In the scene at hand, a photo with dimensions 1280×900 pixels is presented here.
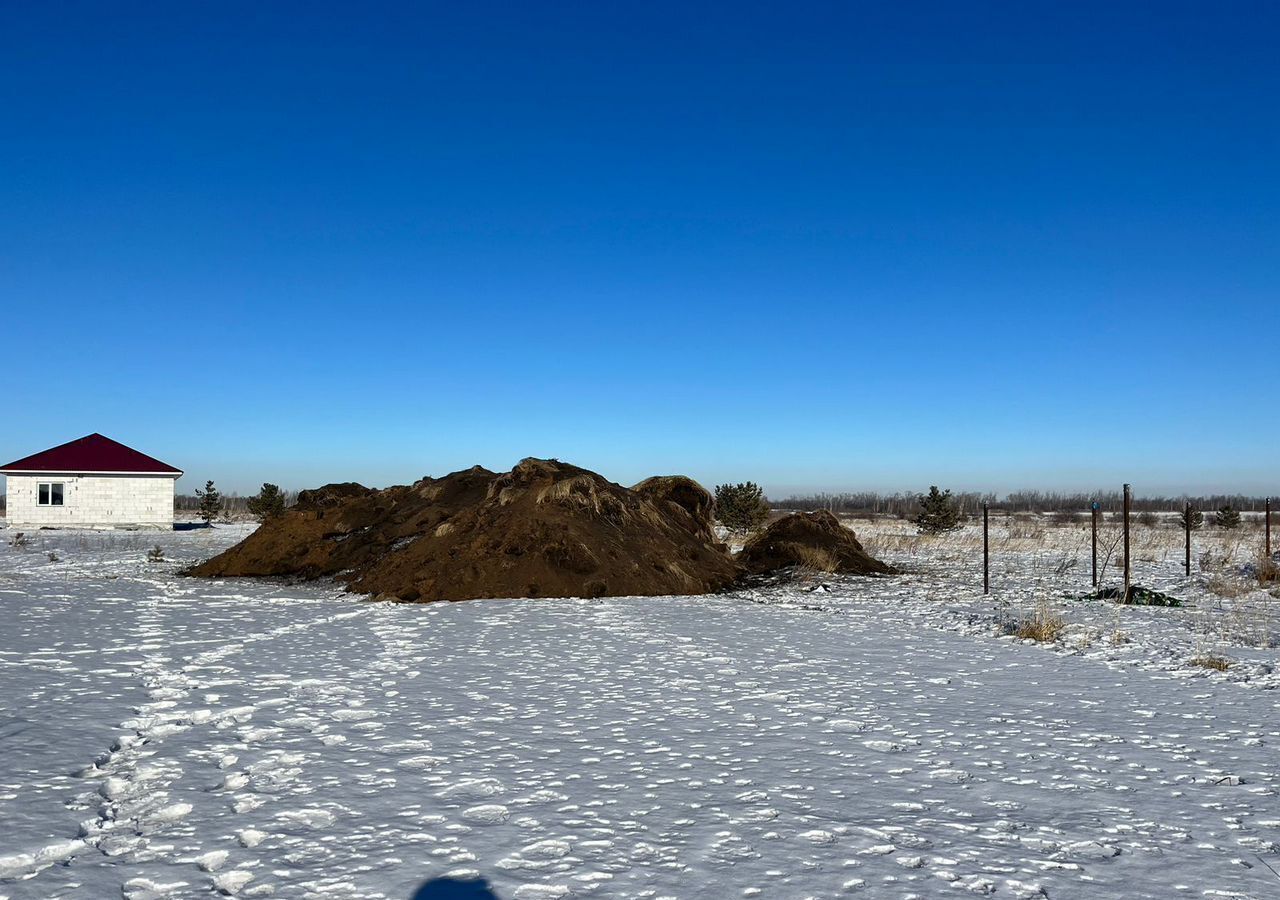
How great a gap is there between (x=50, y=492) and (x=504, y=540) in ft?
103

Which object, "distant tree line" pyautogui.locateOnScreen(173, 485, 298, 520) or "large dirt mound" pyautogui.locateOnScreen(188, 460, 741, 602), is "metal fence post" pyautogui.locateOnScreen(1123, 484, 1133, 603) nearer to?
"large dirt mound" pyautogui.locateOnScreen(188, 460, 741, 602)

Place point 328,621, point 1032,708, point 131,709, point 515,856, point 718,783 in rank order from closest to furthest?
point 515,856, point 718,783, point 131,709, point 1032,708, point 328,621

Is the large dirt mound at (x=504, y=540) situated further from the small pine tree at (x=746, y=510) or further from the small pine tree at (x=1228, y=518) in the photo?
the small pine tree at (x=1228, y=518)

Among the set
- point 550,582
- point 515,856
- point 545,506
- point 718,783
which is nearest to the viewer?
point 515,856

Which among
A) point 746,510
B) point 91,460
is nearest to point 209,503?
point 91,460

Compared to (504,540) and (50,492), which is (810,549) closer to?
(504,540)

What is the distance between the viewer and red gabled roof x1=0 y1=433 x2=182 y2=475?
125 feet

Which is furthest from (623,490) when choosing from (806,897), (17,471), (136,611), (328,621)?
(17,471)

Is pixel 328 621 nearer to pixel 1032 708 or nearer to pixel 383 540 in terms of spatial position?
pixel 383 540

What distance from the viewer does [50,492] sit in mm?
38281

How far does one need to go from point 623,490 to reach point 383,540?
5925 mm

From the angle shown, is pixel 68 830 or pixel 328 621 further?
pixel 328 621

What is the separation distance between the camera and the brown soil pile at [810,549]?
2098 cm

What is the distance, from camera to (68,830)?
4.27 m
